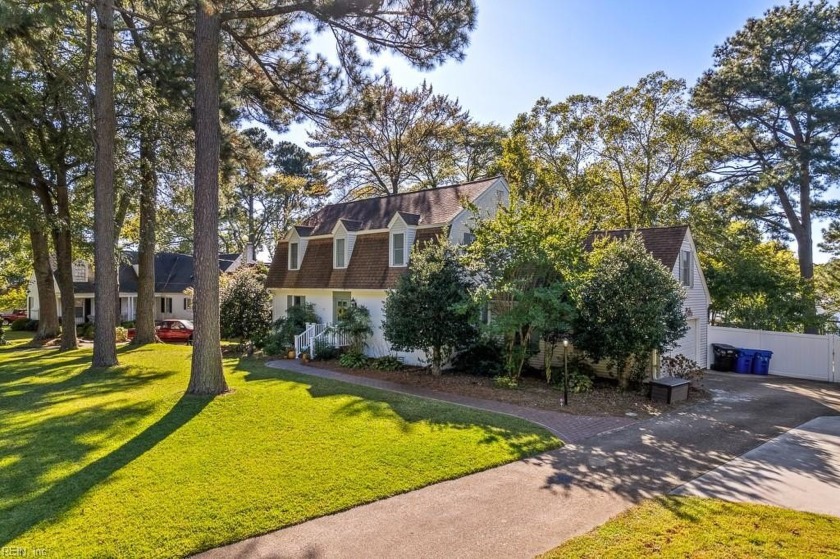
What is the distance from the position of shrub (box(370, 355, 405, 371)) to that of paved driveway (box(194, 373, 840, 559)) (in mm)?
8103

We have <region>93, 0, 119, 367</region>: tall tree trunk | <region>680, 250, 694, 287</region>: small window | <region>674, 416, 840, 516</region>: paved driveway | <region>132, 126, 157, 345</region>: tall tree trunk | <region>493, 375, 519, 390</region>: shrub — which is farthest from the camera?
<region>132, 126, 157, 345</region>: tall tree trunk

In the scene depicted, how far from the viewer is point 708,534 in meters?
4.88

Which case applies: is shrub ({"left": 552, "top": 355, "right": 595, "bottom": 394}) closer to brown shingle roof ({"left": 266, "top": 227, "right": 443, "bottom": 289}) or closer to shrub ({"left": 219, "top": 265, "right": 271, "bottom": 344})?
brown shingle roof ({"left": 266, "top": 227, "right": 443, "bottom": 289})

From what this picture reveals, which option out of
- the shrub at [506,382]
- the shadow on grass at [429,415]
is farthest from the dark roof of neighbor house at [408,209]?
the shadow on grass at [429,415]

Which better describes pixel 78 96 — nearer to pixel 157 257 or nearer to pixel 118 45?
pixel 118 45

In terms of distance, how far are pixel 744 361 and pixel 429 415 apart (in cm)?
1487

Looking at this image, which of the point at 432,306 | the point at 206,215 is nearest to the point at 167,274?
the point at 206,215

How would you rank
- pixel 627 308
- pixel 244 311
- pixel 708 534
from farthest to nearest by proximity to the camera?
pixel 244 311
pixel 627 308
pixel 708 534

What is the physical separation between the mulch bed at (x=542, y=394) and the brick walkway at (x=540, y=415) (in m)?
0.35

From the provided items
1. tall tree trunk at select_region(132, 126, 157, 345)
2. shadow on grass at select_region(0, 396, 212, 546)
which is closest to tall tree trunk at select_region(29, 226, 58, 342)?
tall tree trunk at select_region(132, 126, 157, 345)

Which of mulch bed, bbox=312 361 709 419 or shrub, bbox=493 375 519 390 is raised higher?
shrub, bbox=493 375 519 390

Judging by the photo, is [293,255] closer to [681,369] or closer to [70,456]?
[70,456]

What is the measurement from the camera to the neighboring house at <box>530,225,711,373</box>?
48.7 ft

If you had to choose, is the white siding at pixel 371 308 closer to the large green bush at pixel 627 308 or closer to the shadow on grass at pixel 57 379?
the large green bush at pixel 627 308
